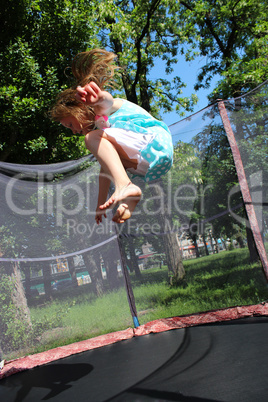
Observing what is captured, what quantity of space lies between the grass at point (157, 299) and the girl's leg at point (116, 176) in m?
1.72

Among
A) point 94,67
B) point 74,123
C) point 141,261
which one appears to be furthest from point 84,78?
point 141,261

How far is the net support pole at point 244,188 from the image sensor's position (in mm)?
2318

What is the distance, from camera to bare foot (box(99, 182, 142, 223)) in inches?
36.0

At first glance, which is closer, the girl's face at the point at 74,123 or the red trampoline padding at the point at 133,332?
the girl's face at the point at 74,123

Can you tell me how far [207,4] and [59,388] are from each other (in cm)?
559

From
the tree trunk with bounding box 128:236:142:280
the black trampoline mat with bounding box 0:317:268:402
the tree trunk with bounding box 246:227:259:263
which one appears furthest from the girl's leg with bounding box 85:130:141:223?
the tree trunk with bounding box 128:236:142:280

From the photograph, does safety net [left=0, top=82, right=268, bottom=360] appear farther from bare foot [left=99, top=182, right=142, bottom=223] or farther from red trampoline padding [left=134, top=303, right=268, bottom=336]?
bare foot [left=99, top=182, right=142, bottom=223]

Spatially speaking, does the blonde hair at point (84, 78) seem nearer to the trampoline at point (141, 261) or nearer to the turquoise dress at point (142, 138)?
the turquoise dress at point (142, 138)

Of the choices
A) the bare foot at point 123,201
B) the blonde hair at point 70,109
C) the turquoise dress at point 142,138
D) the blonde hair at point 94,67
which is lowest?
the bare foot at point 123,201

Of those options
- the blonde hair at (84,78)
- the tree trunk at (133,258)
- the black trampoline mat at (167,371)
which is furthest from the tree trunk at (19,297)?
the blonde hair at (84,78)

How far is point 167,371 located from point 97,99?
1345 millimetres

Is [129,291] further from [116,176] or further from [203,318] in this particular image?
[116,176]

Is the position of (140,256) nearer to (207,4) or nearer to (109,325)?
(109,325)

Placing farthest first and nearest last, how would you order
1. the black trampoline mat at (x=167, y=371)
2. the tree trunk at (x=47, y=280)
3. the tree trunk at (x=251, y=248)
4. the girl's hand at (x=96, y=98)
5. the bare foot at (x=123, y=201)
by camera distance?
1. the tree trunk at (x=47, y=280)
2. the tree trunk at (x=251, y=248)
3. the black trampoline mat at (x=167, y=371)
4. the girl's hand at (x=96, y=98)
5. the bare foot at (x=123, y=201)
